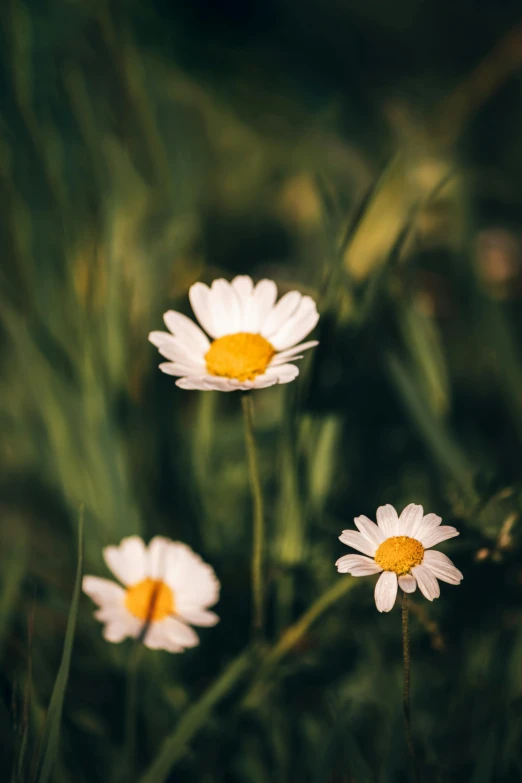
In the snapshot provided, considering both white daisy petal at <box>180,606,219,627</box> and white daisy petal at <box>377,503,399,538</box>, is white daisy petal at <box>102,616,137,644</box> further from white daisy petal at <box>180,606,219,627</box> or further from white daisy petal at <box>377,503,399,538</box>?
white daisy petal at <box>377,503,399,538</box>

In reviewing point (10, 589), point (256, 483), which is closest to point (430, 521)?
point (256, 483)

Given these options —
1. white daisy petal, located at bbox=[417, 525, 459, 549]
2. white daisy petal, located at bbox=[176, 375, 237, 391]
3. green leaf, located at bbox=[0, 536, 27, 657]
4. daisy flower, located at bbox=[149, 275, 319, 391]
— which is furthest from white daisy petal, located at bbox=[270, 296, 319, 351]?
green leaf, located at bbox=[0, 536, 27, 657]

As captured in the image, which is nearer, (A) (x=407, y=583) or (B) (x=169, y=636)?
(A) (x=407, y=583)

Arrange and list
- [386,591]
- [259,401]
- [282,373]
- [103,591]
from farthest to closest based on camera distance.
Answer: [259,401], [103,591], [282,373], [386,591]

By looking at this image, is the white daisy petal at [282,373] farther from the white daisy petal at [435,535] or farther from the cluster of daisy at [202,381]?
the white daisy petal at [435,535]

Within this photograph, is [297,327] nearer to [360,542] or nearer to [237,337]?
[237,337]

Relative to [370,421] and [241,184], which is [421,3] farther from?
[370,421]
